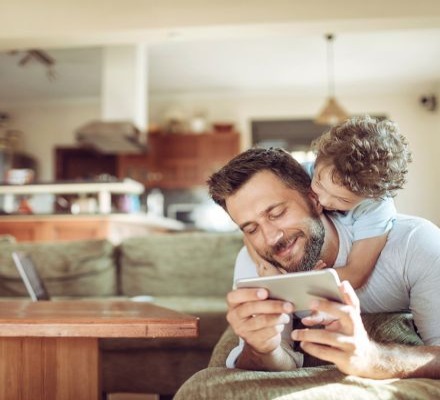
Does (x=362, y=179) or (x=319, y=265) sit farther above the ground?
(x=362, y=179)

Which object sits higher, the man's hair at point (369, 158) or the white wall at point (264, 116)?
the white wall at point (264, 116)

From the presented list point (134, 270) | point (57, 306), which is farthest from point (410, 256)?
point (134, 270)

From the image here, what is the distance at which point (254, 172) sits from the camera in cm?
140

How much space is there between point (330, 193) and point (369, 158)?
5.8 inches

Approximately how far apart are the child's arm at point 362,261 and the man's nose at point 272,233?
174 mm

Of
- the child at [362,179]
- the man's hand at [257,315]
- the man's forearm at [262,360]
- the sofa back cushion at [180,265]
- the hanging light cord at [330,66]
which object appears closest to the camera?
the man's hand at [257,315]

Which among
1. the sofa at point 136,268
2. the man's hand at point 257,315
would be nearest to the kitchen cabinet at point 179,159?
the sofa at point 136,268

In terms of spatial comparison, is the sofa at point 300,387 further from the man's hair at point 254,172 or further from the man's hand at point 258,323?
the man's hair at point 254,172

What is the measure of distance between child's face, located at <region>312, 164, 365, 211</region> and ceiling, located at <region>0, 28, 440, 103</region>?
4492 mm

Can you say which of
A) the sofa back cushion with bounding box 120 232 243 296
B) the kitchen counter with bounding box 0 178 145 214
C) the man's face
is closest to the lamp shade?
the kitchen counter with bounding box 0 178 145 214

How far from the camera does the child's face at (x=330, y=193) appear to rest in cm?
129

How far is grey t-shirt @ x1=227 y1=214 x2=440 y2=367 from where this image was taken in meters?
1.21

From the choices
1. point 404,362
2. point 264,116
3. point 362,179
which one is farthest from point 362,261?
point 264,116

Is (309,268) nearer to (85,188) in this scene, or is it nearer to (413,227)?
(413,227)
